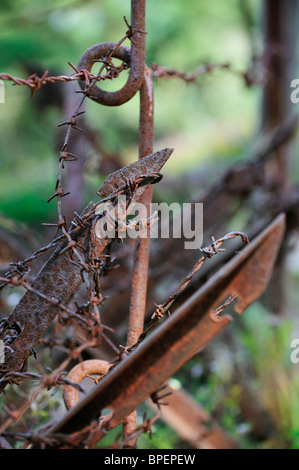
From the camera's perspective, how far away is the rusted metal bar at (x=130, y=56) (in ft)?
2.12

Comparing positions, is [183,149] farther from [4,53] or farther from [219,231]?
[219,231]

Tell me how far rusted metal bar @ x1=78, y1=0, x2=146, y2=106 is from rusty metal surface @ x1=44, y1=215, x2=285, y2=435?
0.29 meters

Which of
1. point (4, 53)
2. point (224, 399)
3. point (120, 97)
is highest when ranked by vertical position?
point (4, 53)

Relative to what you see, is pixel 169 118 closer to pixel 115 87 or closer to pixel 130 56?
pixel 115 87

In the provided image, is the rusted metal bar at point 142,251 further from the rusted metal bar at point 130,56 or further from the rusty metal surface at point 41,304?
the rusty metal surface at point 41,304

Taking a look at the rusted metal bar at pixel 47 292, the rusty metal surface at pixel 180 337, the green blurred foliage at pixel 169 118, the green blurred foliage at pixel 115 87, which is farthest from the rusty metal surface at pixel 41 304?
the green blurred foliage at pixel 115 87

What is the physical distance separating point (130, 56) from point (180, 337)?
39 cm

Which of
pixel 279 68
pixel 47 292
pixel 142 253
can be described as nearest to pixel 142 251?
pixel 142 253

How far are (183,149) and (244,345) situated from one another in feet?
8.69

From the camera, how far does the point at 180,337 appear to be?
0.49 metres

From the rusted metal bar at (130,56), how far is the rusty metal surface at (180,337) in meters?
0.29

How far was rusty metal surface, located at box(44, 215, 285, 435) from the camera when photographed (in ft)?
1.60

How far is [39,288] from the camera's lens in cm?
59

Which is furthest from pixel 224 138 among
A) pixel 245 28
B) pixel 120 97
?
pixel 120 97
